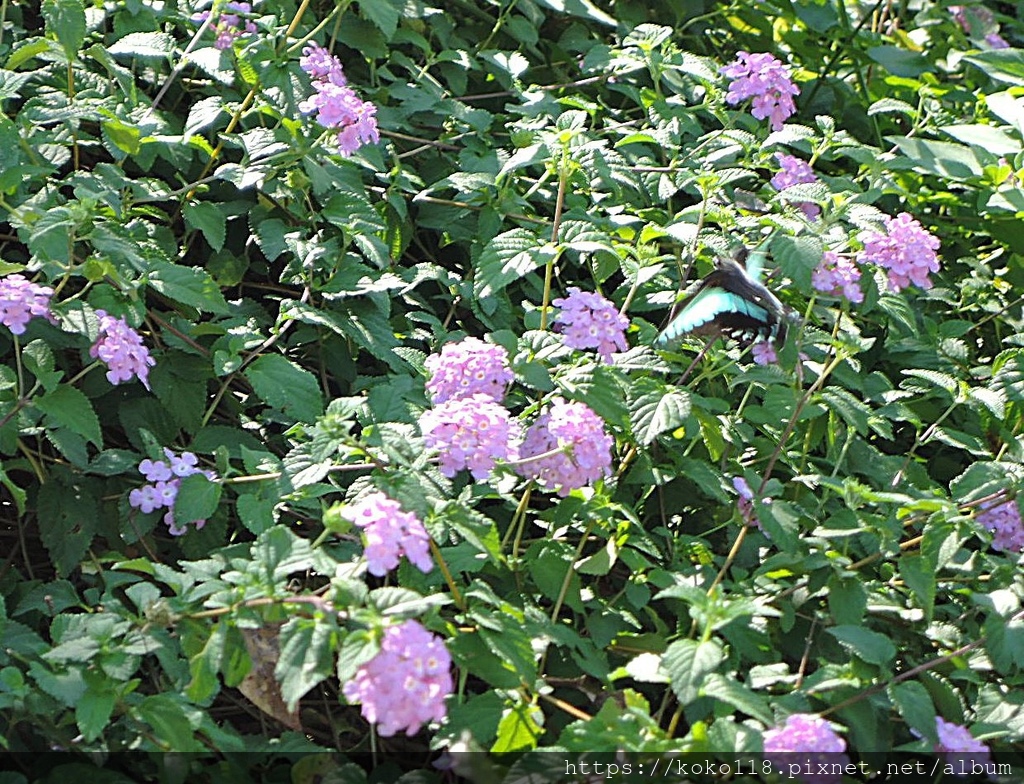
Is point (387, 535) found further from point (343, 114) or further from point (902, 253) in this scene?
point (902, 253)

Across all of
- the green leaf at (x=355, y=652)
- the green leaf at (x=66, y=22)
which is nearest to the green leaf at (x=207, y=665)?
the green leaf at (x=355, y=652)

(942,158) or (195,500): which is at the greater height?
(942,158)

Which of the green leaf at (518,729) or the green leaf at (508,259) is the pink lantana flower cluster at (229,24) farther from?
the green leaf at (518,729)

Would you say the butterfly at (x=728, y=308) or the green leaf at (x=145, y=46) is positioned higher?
the butterfly at (x=728, y=308)

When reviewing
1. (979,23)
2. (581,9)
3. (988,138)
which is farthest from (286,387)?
(979,23)

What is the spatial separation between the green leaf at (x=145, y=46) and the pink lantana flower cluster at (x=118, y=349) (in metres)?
0.67

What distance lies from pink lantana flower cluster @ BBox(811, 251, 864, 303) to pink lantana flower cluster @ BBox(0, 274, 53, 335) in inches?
48.9

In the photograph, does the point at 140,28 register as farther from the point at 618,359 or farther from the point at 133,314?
the point at 618,359

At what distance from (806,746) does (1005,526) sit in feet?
2.49

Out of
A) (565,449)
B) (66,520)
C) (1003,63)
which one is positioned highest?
(1003,63)

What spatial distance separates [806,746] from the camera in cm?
157

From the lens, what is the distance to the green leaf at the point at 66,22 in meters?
2.15

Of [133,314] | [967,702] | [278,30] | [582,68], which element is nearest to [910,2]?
[582,68]

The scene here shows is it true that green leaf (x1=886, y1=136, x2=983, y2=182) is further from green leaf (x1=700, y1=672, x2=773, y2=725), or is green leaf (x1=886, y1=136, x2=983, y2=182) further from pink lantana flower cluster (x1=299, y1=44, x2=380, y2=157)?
green leaf (x1=700, y1=672, x2=773, y2=725)
